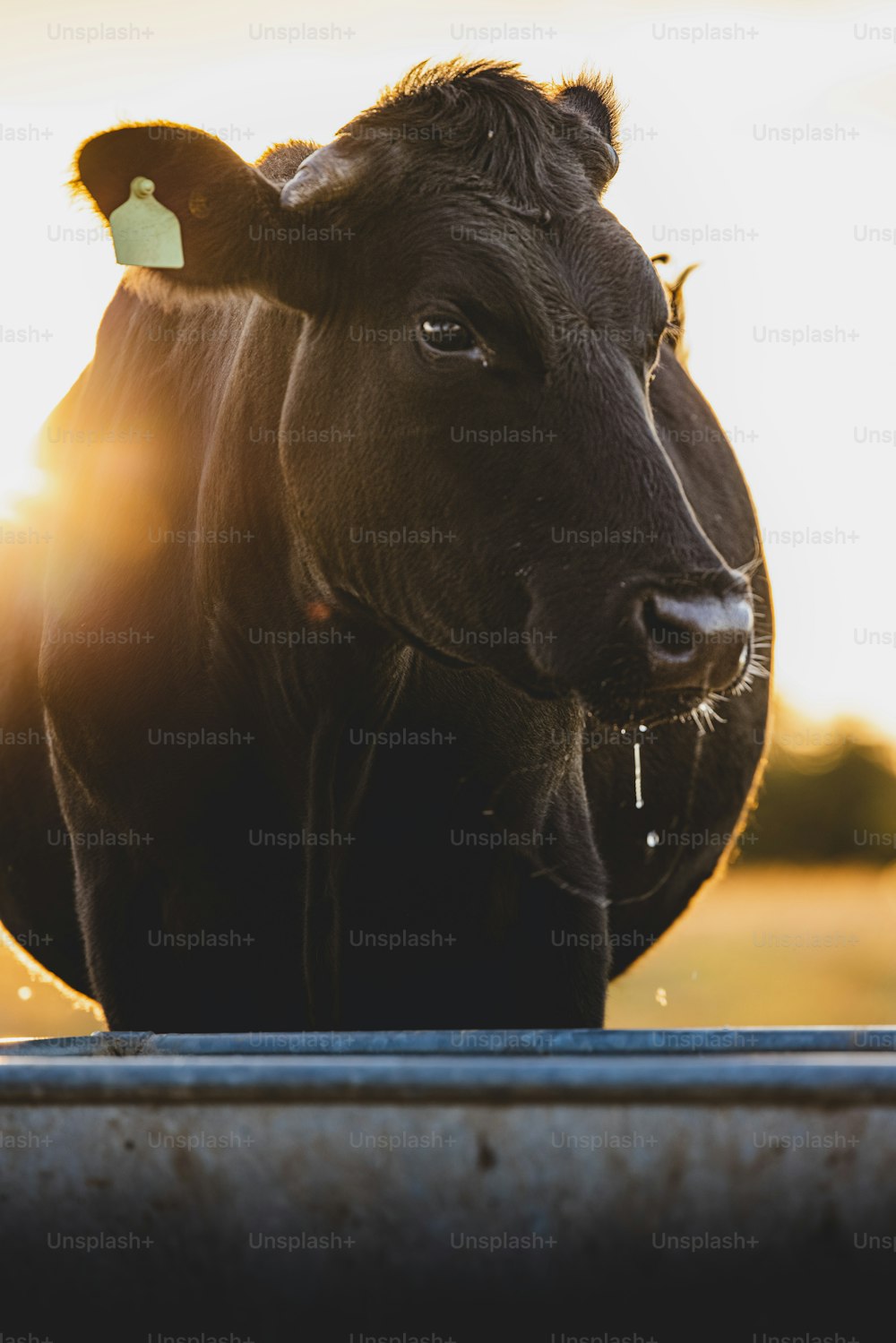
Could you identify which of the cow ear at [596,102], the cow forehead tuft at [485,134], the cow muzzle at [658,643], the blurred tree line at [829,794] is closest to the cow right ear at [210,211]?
the cow forehead tuft at [485,134]

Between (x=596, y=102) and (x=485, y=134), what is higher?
(x=596, y=102)

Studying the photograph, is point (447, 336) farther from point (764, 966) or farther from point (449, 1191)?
point (764, 966)

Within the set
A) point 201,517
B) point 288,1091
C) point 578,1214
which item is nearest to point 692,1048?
point 578,1214

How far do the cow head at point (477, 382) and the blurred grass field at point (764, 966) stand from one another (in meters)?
3.31

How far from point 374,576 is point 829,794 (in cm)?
3005

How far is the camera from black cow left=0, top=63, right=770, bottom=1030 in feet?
9.46

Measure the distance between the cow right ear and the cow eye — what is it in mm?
310

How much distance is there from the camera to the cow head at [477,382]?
2.77 metres

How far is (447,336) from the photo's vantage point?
2988mm

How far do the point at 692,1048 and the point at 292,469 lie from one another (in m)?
1.46

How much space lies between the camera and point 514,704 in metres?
3.48

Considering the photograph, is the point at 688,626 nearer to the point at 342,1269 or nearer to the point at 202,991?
the point at 342,1269

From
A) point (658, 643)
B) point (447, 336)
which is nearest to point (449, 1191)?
point (658, 643)

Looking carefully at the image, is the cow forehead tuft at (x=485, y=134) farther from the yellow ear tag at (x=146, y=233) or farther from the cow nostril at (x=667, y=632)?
the cow nostril at (x=667, y=632)
